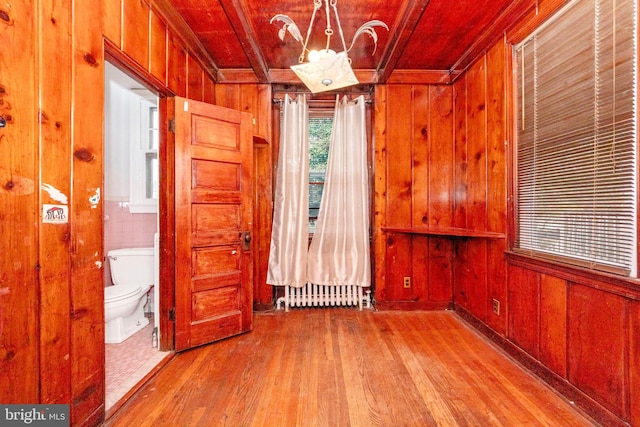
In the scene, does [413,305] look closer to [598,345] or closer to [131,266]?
[598,345]

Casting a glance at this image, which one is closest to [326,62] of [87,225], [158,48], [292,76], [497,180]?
[292,76]

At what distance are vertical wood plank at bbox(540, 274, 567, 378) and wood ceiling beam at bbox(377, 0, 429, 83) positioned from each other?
1.98 meters

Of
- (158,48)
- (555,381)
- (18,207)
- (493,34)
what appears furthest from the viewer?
(493,34)

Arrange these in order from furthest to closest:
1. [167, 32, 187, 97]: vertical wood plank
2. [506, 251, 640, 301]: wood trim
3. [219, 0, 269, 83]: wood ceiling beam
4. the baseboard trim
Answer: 1. [167, 32, 187, 97]: vertical wood plank
2. [219, 0, 269, 83]: wood ceiling beam
3. the baseboard trim
4. [506, 251, 640, 301]: wood trim

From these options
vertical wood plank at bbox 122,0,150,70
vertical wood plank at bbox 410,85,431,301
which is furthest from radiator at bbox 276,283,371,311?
vertical wood plank at bbox 122,0,150,70

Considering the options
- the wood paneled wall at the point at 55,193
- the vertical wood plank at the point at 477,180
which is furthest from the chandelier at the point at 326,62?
the vertical wood plank at the point at 477,180

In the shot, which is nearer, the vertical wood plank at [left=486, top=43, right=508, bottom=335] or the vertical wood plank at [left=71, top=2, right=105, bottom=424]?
the vertical wood plank at [left=71, top=2, right=105, bottom=424]

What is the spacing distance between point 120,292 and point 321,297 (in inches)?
73.4

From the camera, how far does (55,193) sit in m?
1.29

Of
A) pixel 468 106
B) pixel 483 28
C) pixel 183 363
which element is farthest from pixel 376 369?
pixel 483 28

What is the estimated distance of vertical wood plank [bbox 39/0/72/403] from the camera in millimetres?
1231

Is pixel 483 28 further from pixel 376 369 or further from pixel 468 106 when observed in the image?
pixel 376 369

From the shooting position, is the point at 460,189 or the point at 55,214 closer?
the point at 55,214

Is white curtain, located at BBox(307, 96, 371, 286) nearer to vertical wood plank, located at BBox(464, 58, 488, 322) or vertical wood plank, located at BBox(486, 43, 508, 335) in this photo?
vertical wood plank, located at BBox(464, 58, 488, 322)
